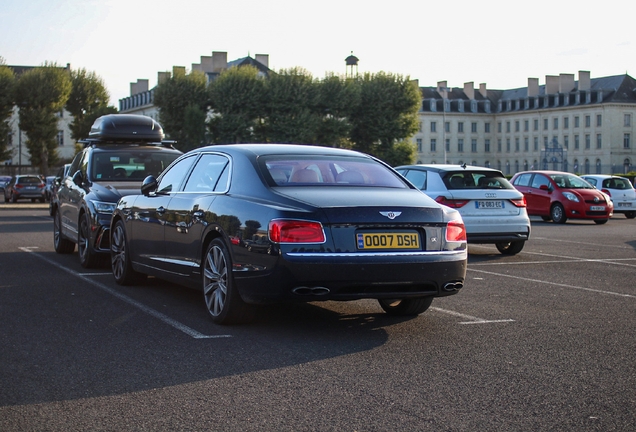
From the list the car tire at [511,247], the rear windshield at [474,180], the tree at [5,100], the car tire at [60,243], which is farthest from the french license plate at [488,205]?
the tree at [5,100]

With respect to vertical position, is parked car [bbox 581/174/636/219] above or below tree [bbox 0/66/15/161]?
below

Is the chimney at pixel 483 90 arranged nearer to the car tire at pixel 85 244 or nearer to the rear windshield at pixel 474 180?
the rear windshield at pixel 474 180

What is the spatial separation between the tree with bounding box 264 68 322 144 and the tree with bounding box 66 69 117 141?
70.4ft

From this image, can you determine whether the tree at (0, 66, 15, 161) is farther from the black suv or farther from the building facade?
the black suv

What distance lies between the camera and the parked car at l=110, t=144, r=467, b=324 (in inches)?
269

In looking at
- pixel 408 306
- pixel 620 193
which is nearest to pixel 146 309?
pixel 408 306

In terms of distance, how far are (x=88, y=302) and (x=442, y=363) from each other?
4263 mm

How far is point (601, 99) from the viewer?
117312 mm

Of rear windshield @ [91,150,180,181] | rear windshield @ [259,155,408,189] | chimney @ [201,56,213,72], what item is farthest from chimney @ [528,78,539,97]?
rear windshield @ [259,155,408,189]

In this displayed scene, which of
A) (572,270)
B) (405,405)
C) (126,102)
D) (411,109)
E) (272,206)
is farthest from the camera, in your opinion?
(126,102)

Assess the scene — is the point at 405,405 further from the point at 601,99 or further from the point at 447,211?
the point at 601,99

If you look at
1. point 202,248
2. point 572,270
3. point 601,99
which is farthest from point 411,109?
point 202,248

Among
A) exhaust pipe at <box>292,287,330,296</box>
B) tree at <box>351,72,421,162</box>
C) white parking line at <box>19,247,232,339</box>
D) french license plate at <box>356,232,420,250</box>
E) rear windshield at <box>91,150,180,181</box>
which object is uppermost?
tree at <box>351,72,421,162</box>

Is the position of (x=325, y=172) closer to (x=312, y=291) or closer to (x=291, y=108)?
(x=312, y=291)
